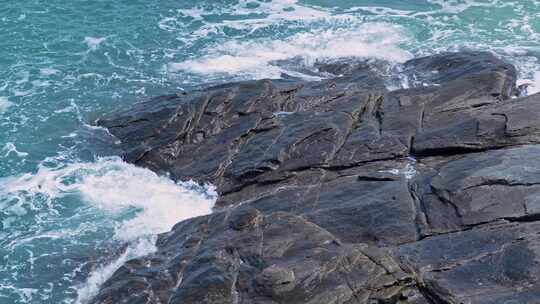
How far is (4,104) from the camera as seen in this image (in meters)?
28.5

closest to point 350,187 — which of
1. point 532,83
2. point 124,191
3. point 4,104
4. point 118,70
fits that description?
point 124,191

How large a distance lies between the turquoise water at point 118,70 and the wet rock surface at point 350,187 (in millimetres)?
1580

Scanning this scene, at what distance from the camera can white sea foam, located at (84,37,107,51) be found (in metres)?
33.5

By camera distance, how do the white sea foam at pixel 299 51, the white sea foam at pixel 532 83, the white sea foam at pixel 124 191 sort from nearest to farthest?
the white sea foam at pixel 124 191 → the white sea foam at pixel 532 83 → the white sea foam at pixel 299 51

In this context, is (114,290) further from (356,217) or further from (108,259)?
(356,217)

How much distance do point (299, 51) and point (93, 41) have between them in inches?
422

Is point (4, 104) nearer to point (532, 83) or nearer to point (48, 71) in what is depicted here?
point (48, 71)

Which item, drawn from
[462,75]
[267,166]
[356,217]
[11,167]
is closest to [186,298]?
[356,217]

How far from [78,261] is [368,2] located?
82.8 feet

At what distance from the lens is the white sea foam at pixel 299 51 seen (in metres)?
30.4

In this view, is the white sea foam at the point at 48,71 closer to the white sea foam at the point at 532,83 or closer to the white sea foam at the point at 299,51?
the white sea foam at the point at 299,51

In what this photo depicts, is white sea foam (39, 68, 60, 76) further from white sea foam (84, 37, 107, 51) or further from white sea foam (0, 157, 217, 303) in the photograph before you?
white sea foam (0, 157, 217, 303)

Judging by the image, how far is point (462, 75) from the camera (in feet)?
79.7

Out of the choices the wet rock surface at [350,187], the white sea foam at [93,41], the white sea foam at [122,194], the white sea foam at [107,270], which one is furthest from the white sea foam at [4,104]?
the white sea foam at [107,270]
